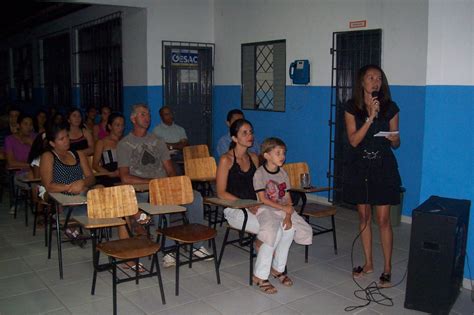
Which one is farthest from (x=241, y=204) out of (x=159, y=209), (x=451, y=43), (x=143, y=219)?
(x=451, y=43)

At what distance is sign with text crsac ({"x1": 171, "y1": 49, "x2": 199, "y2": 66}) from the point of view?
27.5ft

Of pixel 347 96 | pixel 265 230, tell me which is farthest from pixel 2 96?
pixel 265 230

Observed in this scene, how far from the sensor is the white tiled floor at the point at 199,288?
3533 millimetres

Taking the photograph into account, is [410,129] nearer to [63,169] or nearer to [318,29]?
[318,29]

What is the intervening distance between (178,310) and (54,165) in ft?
5.96

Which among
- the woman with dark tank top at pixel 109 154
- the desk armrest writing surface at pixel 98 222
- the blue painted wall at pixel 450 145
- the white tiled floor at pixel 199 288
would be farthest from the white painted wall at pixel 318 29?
the desk armrest writing surface at pixel 98 222

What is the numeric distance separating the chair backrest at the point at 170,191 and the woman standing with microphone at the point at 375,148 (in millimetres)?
1329

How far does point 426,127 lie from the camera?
3.90 metres

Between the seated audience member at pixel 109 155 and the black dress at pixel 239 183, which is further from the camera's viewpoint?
the seated audience member at pixel 109 155

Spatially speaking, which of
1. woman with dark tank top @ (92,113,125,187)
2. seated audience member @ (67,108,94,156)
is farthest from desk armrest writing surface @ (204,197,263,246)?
seated audience member @ (67,108,94,156)

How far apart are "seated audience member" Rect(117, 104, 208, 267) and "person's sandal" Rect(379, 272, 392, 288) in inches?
60.5

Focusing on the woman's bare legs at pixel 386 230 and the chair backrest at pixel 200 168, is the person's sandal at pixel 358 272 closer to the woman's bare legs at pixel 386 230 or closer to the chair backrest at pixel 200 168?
the woman's bare legs at pixel 386 230

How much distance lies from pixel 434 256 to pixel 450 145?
93cm

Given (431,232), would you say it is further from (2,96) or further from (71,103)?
(2,96)
